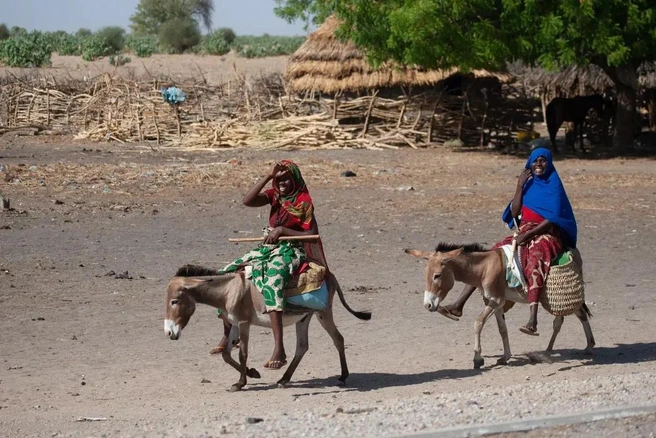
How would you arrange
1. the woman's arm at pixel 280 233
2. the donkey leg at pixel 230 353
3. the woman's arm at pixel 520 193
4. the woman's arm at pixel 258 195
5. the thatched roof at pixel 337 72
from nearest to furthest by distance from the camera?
1. the donkey leg at pixel 230 353
2. the woman's arm at pixel 280 233
3. the woman's arm at pixel 258 195
4. the woman's arm at pixel 520 193
5. the thatched roof at pixel 337 72

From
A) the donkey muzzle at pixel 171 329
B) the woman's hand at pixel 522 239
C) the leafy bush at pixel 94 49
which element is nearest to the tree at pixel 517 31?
the woman's hand at pixel 522 239

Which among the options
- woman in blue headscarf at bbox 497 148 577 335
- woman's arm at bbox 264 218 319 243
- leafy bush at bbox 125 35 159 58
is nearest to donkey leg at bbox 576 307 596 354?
woman in blue headscarf at bbox 497 148 577 335

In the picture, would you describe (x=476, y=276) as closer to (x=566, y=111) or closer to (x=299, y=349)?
(x=299, y=349)

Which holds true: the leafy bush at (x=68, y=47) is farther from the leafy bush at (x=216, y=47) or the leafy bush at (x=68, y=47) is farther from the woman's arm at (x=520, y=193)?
the woman's arm at (x=520, y=193)

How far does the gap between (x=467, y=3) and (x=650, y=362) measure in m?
15.7

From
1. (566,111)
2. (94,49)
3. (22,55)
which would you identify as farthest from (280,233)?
(94,49)

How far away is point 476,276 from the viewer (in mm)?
8078

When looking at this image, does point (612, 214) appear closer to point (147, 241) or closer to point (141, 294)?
point (147, 241)

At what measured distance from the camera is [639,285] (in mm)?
11477

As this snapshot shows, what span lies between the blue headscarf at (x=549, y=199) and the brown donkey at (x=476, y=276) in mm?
279

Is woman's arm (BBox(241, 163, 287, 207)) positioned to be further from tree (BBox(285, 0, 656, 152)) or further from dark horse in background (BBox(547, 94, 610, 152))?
dark horse in background (BBox(547, 94, 610, 152))

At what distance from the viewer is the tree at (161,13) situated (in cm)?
8869

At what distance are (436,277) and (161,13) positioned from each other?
279 feet

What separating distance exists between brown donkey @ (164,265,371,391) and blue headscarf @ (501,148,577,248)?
1794mm
